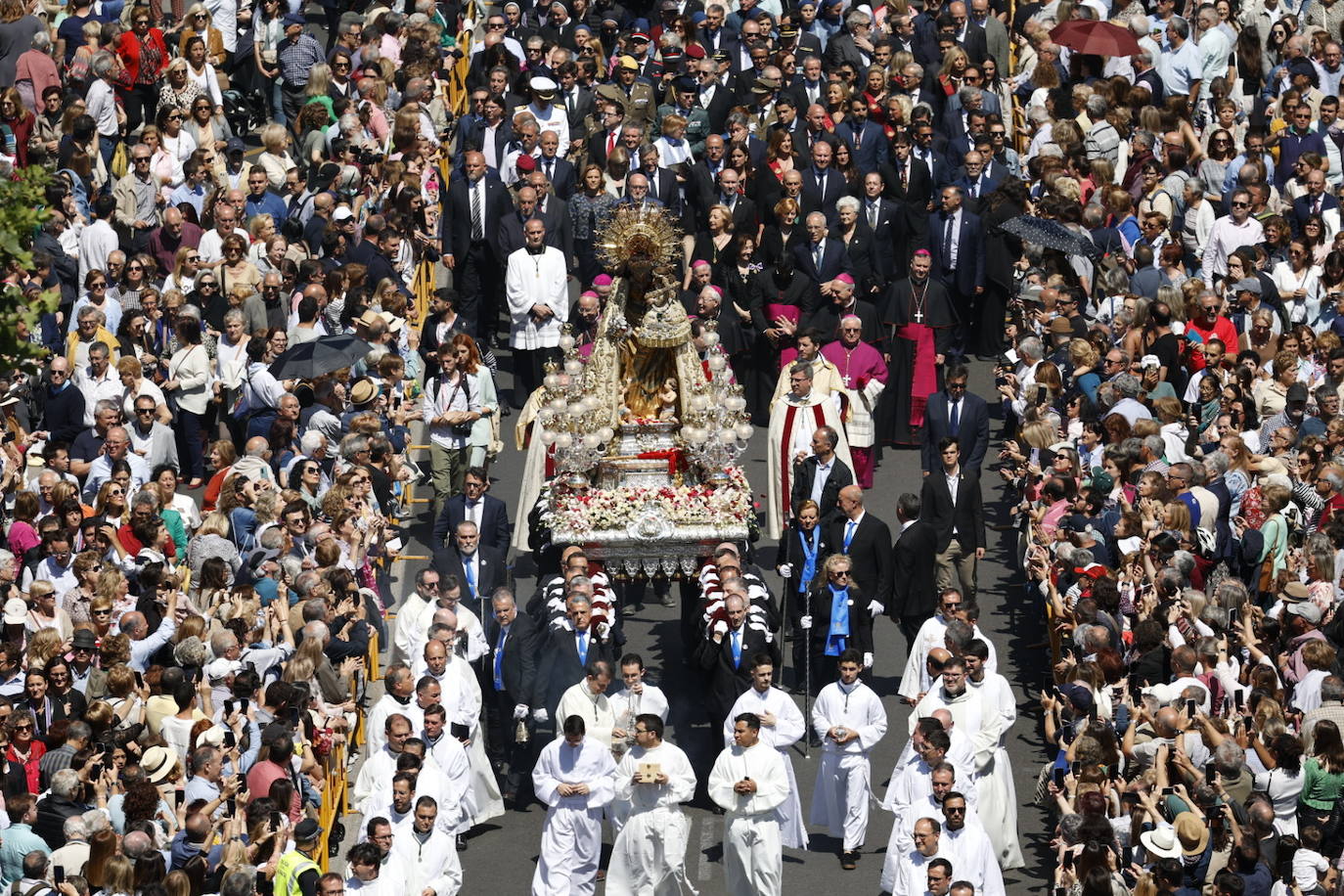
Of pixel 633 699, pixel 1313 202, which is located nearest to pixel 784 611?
pixel 633 699

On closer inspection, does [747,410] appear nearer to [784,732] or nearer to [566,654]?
[566,654]

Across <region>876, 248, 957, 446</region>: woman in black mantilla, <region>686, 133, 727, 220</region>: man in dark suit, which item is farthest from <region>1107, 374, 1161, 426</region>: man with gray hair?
<region>686, 133, 727, 220</region>: man in dark suit

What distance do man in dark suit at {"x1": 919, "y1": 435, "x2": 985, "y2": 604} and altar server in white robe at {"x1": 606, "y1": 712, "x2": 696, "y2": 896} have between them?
14.5ft

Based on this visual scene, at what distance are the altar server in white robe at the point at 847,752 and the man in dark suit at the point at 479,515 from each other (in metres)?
3.62

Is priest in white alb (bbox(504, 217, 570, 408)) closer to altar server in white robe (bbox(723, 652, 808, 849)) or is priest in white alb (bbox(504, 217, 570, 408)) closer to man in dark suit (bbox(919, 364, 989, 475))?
man in dark suit (bbox(919, 364, 989, 475))

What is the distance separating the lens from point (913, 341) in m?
30.9

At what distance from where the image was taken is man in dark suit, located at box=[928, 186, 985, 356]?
3186 centimetres

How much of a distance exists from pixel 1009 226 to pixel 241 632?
10069 millimetres

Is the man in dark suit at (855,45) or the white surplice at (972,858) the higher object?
the man in dark suit at (855,45)

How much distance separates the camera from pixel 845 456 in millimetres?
28812

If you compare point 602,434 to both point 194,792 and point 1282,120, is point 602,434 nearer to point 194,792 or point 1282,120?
point 194,792

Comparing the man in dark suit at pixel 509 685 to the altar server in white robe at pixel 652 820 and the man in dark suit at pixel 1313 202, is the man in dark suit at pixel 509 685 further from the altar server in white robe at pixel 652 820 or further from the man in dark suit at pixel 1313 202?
the man in dark suit at pixel 1313 202

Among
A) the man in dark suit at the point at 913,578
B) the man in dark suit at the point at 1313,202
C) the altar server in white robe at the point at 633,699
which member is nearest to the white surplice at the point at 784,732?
the altar server in white robe at the point at 633,699

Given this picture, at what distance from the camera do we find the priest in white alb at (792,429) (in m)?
28.7
